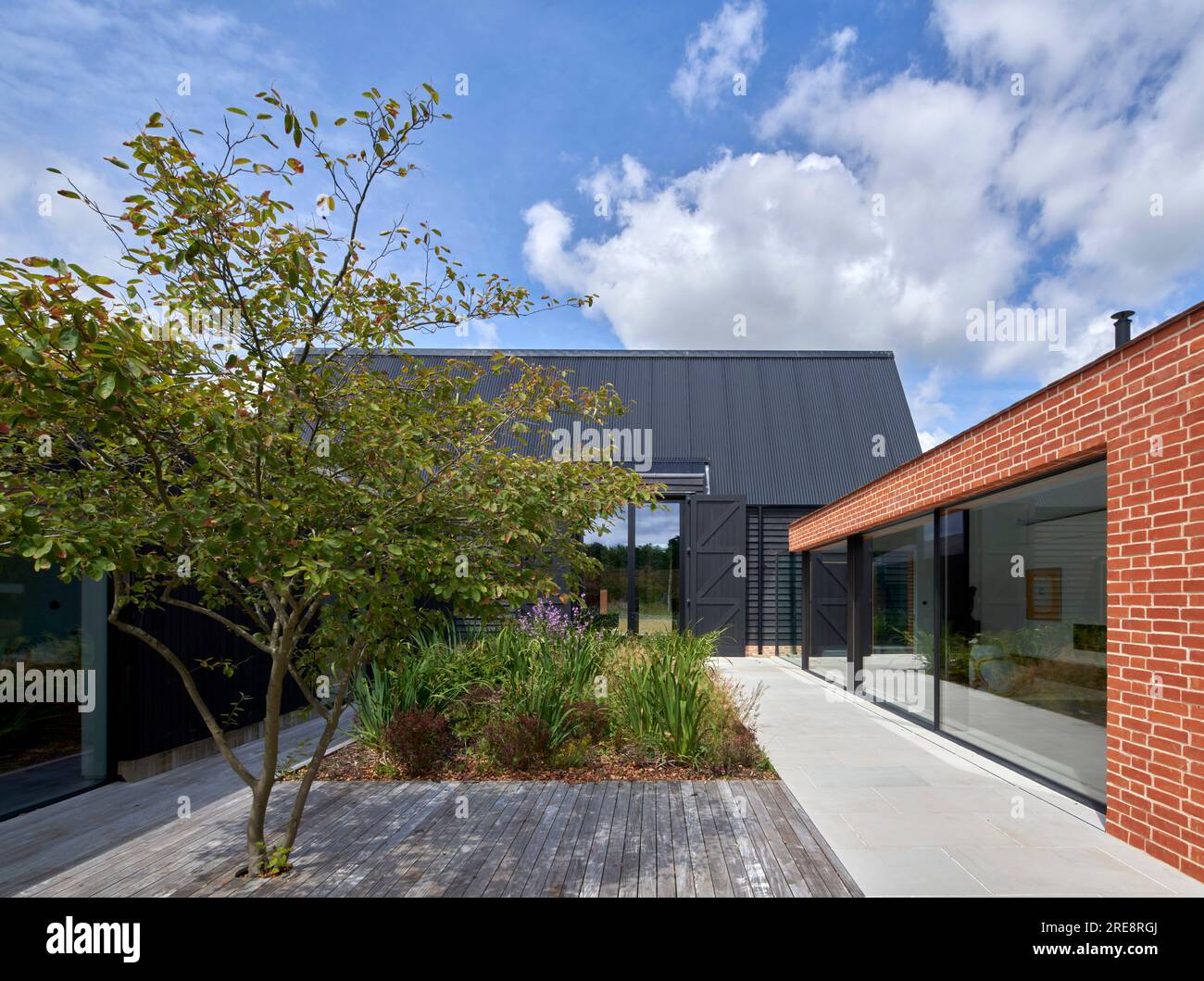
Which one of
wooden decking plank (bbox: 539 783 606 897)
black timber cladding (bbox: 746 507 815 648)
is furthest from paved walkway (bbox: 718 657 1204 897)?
black timber cladding (bbox: 746 507 815 648)

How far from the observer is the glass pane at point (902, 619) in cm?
786

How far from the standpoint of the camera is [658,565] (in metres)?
15.0

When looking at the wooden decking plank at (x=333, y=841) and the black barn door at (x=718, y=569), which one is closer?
the wooden decking plank at (x=333, y=841)

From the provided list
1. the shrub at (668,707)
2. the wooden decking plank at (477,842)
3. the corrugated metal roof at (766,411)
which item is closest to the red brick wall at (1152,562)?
the shrub at (668,707)

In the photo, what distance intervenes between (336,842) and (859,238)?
40.4 ft

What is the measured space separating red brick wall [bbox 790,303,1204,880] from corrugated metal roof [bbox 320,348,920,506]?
11.2m

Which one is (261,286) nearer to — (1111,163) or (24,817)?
(24,817)

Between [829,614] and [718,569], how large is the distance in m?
2.81

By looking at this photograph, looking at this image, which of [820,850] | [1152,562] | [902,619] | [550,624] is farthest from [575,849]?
[902,619]

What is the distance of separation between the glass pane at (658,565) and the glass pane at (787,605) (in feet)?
7.25

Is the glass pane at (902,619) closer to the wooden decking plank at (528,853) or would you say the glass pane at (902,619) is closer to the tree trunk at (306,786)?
the wooden decking plank at (528,853)

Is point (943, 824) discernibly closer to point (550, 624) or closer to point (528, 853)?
point (528, 853)

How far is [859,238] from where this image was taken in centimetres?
1234

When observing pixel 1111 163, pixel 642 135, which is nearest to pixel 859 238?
pixel 1111 163
